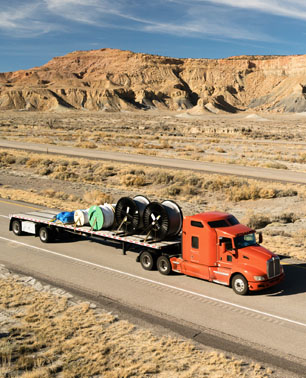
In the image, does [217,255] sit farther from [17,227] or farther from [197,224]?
[17,227]

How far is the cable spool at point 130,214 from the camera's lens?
1490 cm

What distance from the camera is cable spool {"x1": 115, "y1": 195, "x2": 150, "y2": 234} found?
1490cm

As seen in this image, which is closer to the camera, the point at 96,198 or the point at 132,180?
the point at 96,198

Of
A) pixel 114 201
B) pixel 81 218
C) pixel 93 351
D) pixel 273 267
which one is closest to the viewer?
pixel 93 351

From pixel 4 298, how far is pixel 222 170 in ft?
92.7

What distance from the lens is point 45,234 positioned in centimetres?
1734

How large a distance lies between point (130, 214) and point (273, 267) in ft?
17.0

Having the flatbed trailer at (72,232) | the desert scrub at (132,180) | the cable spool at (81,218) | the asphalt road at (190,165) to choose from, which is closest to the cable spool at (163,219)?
the flatbed trailer at (72,232)

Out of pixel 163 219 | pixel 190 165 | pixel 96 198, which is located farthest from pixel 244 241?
pixel 190 165

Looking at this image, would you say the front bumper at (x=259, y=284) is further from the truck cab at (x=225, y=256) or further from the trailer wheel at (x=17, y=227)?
the trailer wheel at (x=17, y=227)

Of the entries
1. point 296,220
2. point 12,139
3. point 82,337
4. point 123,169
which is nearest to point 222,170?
point 123,169

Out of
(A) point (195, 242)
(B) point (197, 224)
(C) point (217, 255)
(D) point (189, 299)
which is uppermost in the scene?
(B) point (197, 224)

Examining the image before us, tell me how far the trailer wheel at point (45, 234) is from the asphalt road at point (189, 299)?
0.61m

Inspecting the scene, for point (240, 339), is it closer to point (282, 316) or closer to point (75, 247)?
point (282, 316)
